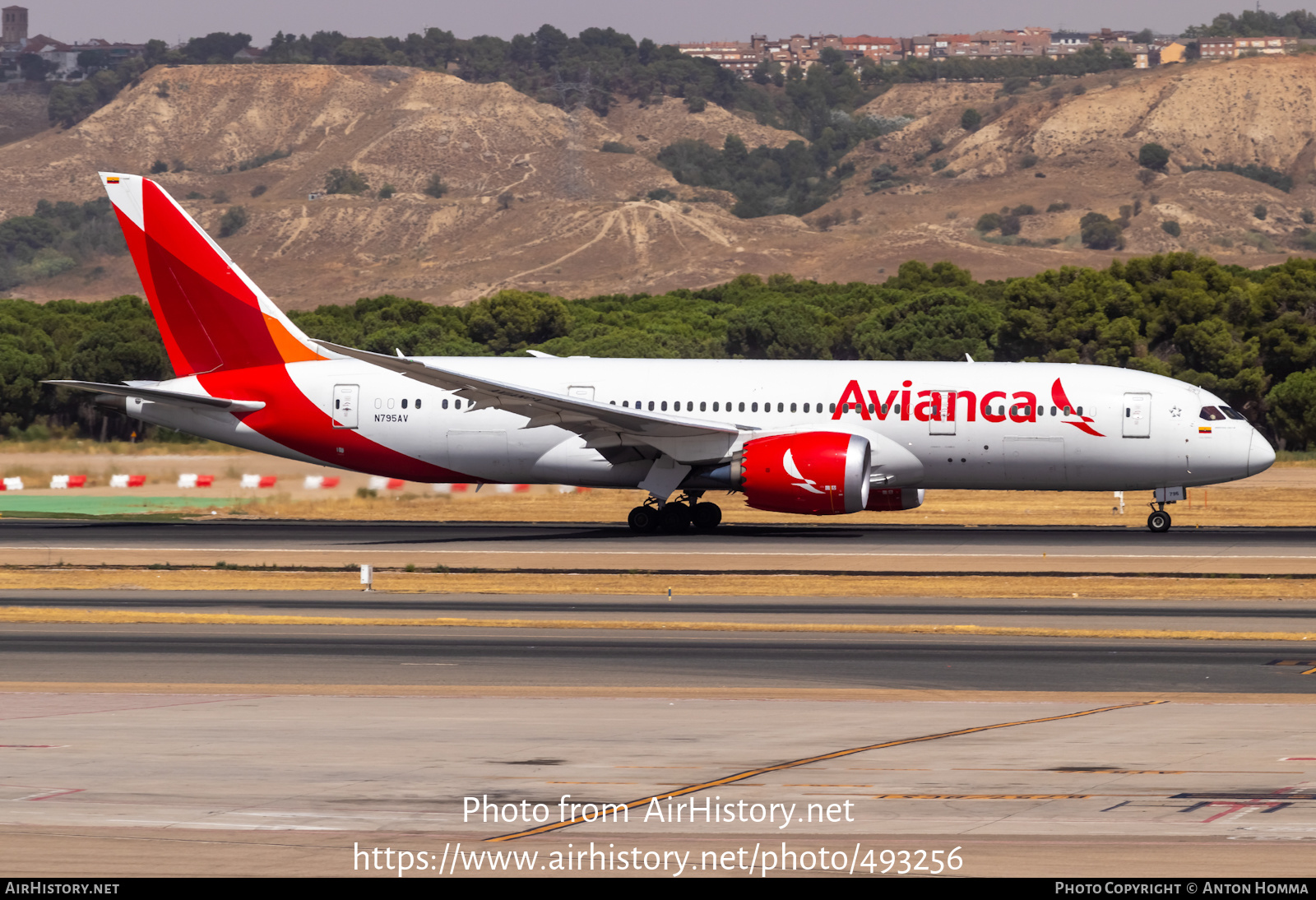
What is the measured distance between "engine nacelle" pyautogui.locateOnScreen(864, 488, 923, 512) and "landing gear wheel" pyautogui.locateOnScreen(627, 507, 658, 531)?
5096 mm

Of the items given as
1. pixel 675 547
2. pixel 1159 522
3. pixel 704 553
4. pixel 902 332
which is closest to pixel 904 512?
pixel 1159 522

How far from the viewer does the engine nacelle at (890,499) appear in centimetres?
3869

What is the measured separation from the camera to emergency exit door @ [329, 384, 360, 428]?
129ft

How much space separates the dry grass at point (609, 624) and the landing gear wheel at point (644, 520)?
14183mm

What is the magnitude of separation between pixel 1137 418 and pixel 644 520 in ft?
38.6

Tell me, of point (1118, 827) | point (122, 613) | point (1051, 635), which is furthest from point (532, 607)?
point (1118, 827)

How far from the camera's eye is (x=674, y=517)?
39.1 m

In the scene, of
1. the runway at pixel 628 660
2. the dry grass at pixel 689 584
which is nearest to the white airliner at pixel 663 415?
the dry grass at pixel 689 584

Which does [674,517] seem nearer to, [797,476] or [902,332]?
[797,476]

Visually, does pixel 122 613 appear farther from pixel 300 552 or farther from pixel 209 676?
pixel 300 552

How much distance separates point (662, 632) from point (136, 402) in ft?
67.6

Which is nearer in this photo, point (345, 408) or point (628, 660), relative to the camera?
point (628, 660)

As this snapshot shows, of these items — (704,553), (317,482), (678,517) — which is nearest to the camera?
(704,553)

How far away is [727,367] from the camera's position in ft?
129
